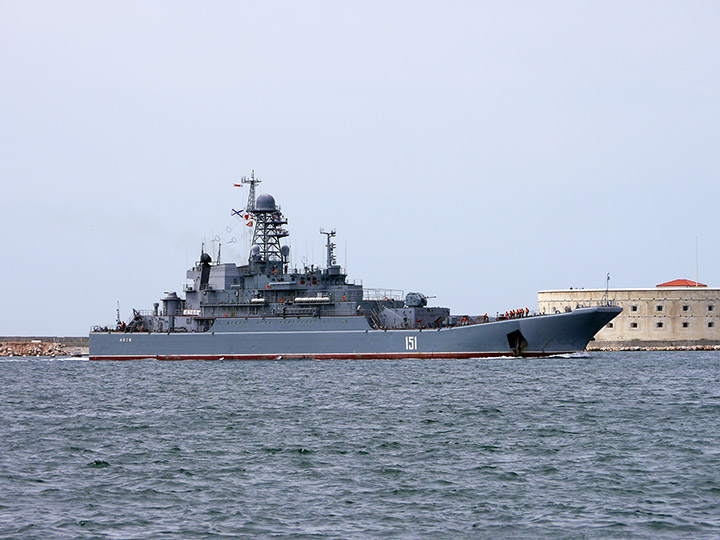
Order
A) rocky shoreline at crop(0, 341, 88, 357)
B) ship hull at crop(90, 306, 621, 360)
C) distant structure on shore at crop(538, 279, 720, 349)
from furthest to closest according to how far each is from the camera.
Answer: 1. rocky shoreline at crop(0, 341, 88, 357)
2. distant structure on shore at crop(538, 279, 720, 349)
3. ship hull at crop(90, 306, 621, 360)

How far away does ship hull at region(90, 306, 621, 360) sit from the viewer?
181 ft

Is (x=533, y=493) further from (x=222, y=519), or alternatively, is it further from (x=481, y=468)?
(x=222, y=519)

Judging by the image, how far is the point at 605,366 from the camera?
53.1 meters

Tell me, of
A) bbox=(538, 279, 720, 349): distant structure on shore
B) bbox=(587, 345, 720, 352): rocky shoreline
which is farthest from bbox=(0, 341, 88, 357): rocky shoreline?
bbox=(538, 279, 720, 349): distant structure on shore

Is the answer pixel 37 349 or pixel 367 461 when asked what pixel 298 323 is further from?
pixel 37 349

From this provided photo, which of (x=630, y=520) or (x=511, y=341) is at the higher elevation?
(x=511, y=341)

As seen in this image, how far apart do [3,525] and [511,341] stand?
42.9 metres

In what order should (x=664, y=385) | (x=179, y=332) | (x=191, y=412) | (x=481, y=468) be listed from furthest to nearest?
(x=179, y=332) → (x=664, y=385) → (x=191, y=412) → (x=481, y=468)

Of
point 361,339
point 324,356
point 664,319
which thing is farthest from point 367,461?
point 664,319

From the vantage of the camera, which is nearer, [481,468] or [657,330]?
[481,468]

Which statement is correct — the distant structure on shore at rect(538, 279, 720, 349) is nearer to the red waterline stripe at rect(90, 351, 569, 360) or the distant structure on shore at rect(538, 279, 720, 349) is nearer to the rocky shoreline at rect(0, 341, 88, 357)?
the red waterline stripe at rect(90, 351, 569, 360)

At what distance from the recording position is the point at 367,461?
21.0 m

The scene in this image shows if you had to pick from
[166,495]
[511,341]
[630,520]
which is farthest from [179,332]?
[630,520]

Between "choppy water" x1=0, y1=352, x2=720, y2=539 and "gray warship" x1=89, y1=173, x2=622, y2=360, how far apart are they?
14749mm
